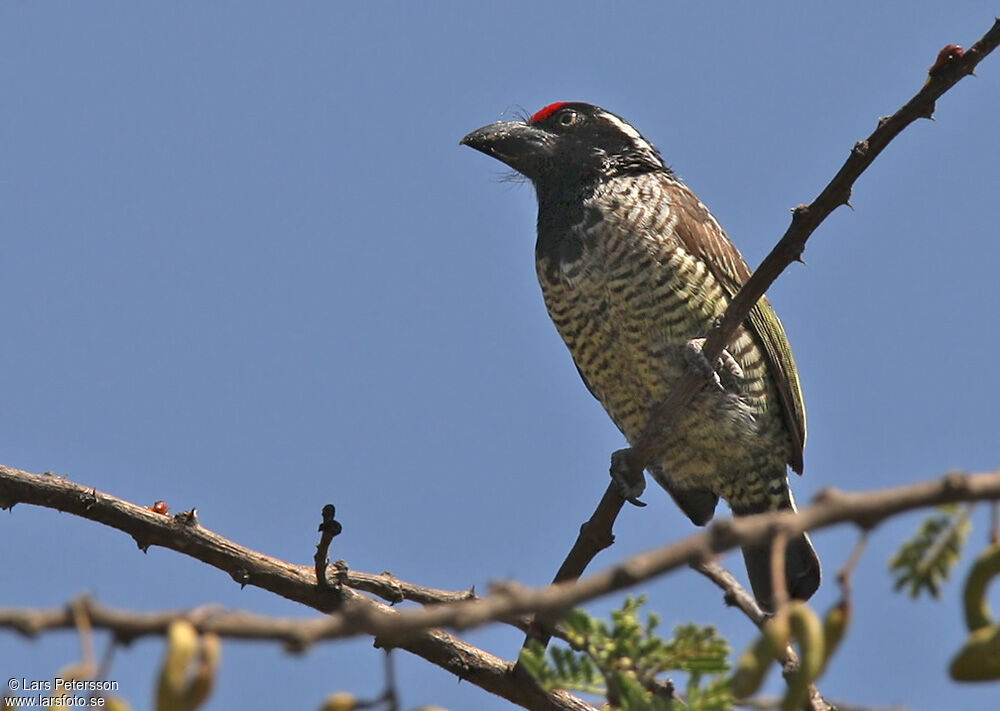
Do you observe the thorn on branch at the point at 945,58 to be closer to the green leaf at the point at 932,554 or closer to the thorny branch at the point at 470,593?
the thorny branch at the point at 470,593

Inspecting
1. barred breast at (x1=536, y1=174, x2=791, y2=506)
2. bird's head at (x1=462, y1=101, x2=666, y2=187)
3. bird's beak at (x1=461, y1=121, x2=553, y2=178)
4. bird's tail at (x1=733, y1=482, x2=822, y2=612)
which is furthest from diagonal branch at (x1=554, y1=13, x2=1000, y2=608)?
bird's beak at (x1=461, y1=121, x2=553, y2=178)

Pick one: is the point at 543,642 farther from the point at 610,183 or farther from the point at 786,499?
the point at 610,183

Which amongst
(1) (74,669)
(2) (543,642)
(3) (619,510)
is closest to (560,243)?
(3) (619,510)

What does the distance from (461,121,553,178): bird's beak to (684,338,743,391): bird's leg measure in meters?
1.23

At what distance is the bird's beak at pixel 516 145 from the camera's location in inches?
234

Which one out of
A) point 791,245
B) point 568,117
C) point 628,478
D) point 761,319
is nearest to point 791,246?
point 791,245

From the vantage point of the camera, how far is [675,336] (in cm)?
528

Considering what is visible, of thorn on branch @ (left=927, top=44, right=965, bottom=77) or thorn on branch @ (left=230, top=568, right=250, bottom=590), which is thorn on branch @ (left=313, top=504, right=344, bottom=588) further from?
thorn on branch @ (left=927, top=44, right=965, bottom=77)

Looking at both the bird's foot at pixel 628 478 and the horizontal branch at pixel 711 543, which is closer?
the horizontal branch at pixel 711 543

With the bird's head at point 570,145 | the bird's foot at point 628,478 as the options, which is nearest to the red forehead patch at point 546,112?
the bird's head at point 570,145

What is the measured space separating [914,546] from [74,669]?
3.60 feet

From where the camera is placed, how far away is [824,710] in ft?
12.4

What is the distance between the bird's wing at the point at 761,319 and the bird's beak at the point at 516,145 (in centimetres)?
68

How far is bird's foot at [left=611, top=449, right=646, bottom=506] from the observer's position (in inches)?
186
